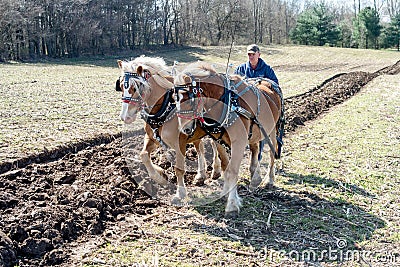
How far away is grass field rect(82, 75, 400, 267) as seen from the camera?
15.1ft

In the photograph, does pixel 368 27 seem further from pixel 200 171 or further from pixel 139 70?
pixel 139 70

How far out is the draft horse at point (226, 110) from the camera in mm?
5105

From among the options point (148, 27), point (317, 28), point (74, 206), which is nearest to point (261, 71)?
point (74, 206)

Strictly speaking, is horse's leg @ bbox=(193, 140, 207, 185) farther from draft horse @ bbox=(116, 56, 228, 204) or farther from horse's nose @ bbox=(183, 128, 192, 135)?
horse's nose @ bbox=(183, 128, 192, 135)

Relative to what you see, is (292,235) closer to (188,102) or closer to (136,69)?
(188,102)

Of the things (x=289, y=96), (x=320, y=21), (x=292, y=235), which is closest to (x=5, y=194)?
(x=292, y=235)

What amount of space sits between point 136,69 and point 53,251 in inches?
92.5

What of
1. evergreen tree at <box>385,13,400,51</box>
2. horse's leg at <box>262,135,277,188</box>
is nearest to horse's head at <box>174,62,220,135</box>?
horse's leg at <box>262,135,277,188</box>

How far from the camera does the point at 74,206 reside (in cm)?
559

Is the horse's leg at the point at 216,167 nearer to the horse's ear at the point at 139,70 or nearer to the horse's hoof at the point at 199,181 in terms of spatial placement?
the horse's hoof at the point at 199,181

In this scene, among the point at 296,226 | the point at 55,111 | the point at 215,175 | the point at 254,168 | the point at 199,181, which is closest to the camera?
the point at 296,226

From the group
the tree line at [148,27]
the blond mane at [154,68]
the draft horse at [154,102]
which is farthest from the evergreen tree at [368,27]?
the draft horse at [154,102]

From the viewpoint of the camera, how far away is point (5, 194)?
586 cm

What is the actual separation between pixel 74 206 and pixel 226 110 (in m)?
2.25
